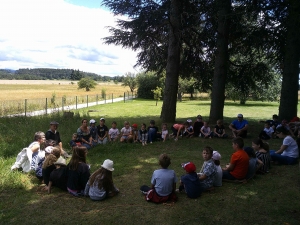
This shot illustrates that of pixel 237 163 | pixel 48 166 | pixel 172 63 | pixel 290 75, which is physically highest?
pixel 172 63

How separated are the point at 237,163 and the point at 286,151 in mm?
2196

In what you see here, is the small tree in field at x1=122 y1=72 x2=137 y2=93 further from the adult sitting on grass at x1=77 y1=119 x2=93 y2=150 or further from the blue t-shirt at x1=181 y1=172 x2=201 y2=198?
the blue t-shirt at x1=181 y1=172 x2=201 y2=198

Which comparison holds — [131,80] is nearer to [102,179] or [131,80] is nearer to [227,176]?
[227,176]

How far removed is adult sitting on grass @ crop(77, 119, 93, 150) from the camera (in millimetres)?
9153

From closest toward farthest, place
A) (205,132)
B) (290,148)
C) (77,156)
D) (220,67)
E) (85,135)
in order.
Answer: (77,156) < (290,148) < (85,135) < (205,132) < (220,67)

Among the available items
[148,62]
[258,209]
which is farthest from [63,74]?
[258,209]

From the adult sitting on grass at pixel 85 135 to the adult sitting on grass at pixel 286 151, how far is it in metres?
5.67

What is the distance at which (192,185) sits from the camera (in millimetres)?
5039

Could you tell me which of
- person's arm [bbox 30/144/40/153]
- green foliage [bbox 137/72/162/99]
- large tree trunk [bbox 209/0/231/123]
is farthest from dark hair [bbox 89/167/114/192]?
green foliage [bbox 137/72/162/99]

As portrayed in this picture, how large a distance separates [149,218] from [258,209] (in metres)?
1.87

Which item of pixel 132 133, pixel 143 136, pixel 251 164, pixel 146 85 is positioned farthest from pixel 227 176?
pixel 146 85

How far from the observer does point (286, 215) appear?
437 centimetres

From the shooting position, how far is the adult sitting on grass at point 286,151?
22.6 ft

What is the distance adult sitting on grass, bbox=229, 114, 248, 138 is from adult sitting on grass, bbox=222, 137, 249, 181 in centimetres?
514
